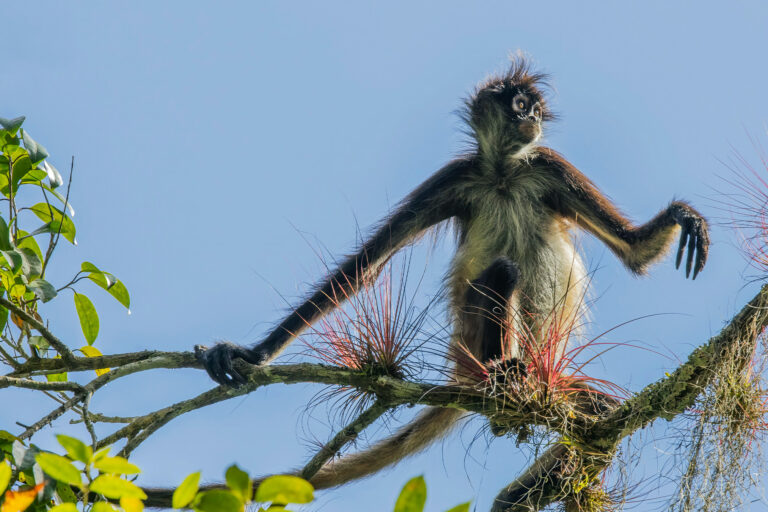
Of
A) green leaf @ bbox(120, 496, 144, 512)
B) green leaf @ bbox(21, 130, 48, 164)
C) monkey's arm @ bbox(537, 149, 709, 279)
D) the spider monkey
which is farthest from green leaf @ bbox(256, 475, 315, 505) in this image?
monkey's arm @ bbox(537, 149, 709, 279)

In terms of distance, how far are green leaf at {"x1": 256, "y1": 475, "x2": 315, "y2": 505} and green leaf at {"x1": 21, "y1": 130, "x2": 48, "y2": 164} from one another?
1.96 m

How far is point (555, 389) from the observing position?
336cm

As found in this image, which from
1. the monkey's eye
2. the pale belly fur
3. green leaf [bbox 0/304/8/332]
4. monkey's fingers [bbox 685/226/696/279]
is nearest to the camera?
green leaf [bbox 0/304/8/332]

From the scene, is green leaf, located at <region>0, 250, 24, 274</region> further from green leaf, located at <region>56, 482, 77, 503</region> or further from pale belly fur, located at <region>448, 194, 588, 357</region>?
pale belly fur, located at <region>448, 194, 588, 357</region>

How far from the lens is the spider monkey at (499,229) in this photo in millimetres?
4398

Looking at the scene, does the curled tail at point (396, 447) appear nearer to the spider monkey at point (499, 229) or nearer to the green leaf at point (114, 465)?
the spider monkey at point (499, 229)

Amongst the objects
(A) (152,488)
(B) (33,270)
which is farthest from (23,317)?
(A) (152,488)

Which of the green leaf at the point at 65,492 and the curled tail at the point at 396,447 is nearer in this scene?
the green leaf at the point at 65,492

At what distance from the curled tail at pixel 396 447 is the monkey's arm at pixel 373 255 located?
2.07 ft

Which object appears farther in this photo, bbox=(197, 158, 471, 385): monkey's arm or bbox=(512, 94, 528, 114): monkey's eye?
bbox=(512, 94, 528, 114): monkey's eye

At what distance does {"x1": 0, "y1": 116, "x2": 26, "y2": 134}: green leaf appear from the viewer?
3.10 meters

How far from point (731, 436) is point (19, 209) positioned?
2.58 metres

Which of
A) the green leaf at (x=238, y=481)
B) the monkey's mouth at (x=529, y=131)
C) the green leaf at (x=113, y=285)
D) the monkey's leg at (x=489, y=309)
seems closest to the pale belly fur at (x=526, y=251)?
the monkey's mouth at (x=529, y=131)

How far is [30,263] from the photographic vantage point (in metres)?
3.09
